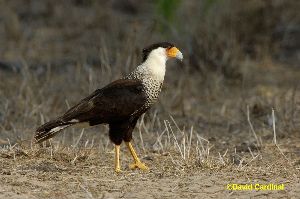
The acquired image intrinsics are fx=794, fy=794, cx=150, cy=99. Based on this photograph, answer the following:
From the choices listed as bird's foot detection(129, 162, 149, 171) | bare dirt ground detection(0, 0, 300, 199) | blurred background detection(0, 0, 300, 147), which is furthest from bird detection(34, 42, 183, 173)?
blurred background detection(0, 0, 300, 147)

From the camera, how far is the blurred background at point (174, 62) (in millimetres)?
8094

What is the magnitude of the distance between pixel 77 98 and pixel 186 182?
3653 mm

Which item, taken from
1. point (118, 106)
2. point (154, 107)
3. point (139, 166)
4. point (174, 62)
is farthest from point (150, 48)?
point (174, 62)

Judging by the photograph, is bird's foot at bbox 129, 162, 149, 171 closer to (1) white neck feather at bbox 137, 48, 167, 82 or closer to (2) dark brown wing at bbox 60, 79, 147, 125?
(2) dark brown wing at bbox 60, 79, 147, 125

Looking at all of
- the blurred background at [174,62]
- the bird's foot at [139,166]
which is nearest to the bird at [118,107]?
the bird's foot at [139,166]

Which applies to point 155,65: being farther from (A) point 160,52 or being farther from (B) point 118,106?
(B) point 118,106

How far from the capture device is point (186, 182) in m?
5.34

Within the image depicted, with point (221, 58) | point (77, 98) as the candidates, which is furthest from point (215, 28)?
point (77, 98)

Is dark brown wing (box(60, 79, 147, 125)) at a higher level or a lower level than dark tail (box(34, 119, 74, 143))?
higher

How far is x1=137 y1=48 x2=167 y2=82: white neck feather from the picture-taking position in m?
6.02

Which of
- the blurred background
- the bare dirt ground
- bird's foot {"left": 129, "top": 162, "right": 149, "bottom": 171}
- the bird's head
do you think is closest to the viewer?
the bare dirt ground

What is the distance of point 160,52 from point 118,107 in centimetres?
62

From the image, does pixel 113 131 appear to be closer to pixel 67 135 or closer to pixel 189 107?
pixel 67 135

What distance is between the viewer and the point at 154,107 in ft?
27.2
